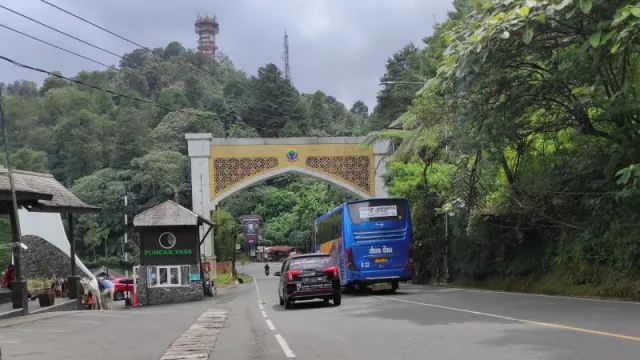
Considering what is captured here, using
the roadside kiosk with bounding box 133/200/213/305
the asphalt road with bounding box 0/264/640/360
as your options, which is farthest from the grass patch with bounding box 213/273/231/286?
the asphalt road with bounding box 0/264/640/360

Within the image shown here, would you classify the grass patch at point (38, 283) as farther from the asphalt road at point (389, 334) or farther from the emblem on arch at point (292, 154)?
the emblem on arch at point (292, 154)

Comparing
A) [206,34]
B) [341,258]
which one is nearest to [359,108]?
[206,34]

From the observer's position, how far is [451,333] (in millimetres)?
10141

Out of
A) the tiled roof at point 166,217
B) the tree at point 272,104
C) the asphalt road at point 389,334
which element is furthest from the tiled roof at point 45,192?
the tree at point 272,104

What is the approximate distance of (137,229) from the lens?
3044cm

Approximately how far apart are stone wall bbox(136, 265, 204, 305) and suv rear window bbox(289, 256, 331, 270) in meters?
13.3

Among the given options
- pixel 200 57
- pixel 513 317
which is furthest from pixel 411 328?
pixel 200 57

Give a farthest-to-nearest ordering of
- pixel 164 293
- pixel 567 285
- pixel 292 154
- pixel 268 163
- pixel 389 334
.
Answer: pixel 268 163 < pixel 292 154 < pixel 164 293 < pixel 567 285 < pixel 389 334

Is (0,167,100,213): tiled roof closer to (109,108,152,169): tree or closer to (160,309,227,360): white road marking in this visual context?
(160,309,227,360): white road marking

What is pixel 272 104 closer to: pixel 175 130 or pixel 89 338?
pixel 175 130

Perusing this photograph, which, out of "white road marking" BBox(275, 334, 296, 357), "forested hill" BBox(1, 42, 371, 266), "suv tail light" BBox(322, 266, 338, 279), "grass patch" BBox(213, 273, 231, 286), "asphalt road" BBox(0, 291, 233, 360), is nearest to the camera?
"white road marking" BBox(275, 334, 296, 357)

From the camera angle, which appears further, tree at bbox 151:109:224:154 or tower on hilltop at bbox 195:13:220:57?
tower on hilltop at bbox 195:13:220:57

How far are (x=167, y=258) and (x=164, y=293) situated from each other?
1.71 metres

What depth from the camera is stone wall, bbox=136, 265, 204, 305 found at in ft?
98.3
